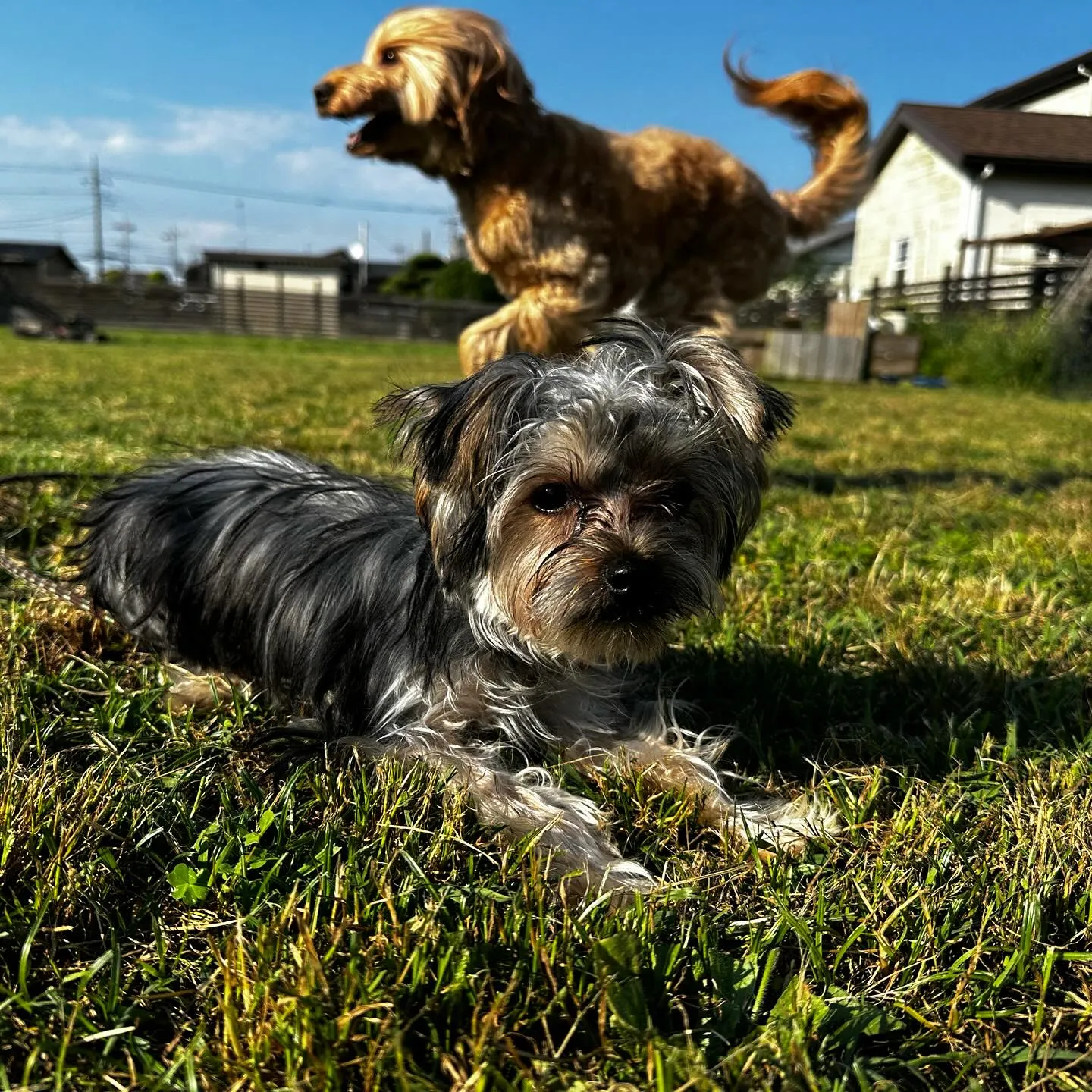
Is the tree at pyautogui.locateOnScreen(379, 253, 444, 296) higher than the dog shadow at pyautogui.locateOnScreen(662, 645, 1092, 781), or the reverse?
the tree at pyautogui.locateOnScreen(379, 253, 444, 296)

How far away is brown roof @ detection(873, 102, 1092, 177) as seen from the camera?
109 ft

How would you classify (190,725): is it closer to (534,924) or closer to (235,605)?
(235,605)

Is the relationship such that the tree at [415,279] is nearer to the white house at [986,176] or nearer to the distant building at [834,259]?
the distant building at [834,259]

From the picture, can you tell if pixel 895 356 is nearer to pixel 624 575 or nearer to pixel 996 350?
pixel 996 350

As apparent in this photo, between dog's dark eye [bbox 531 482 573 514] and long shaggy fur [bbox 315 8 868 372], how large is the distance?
12.3 ft

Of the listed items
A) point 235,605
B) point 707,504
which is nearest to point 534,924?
point 707,504

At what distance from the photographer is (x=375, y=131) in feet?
22.3

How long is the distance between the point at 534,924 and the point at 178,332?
4883cm

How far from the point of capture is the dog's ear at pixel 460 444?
266 centimetres

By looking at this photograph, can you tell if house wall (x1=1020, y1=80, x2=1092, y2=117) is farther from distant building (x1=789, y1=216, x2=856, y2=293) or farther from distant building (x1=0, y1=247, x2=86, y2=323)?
distant building (x1=0, y1=247, x2=86, y2=323)

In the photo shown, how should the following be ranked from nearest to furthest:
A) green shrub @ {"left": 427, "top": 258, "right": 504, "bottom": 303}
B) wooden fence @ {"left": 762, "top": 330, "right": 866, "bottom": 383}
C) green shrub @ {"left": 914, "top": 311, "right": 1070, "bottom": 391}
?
1. green shrub @ {"left": 914, "top": 311, "right": 1070, "bottom": 391}
2. wooden fence @ {"left": 762, "top": 330, "right": 866, "bottom": 383}
3. green shrub @ {"left": 427, "top": 258, "right": 504, "bottom": 303}

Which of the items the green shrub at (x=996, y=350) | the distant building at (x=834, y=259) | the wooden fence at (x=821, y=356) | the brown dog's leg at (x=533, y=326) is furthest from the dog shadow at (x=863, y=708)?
the distant building at (x=834, y=259)

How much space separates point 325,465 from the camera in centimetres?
426

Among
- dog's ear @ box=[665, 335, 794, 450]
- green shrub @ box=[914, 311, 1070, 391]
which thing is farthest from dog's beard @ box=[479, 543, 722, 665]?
green shrub @ box=[914, 311, 1070, 391]
